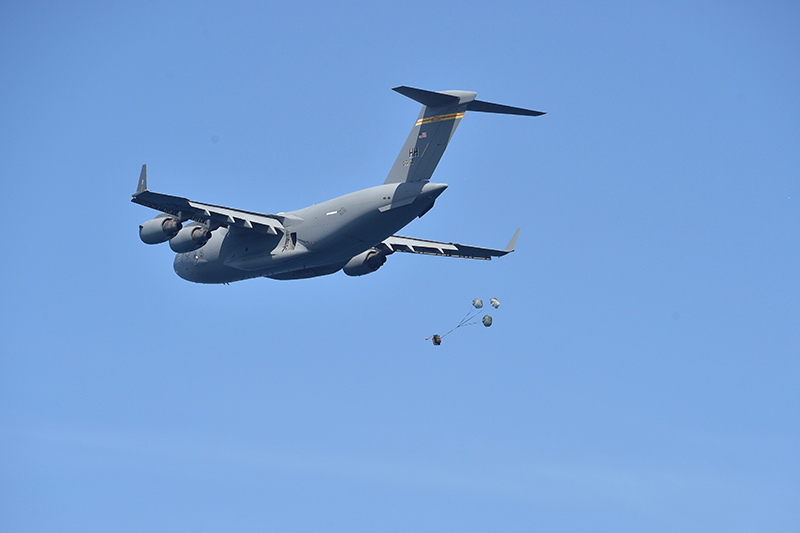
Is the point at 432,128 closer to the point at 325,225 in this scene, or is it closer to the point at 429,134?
the point at 429,134

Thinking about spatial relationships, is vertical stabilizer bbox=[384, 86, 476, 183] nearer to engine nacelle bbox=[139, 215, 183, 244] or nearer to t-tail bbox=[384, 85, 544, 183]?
t-tail bbox=[384, 85, 544, 183]

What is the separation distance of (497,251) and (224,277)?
965 cm

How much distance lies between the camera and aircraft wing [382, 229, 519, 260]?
99.8ft

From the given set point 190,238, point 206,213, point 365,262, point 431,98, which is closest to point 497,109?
point 431,98

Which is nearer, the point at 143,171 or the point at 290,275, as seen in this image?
the point at 143,171

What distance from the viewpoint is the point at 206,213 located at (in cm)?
2634

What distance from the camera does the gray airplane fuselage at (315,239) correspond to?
2459cm

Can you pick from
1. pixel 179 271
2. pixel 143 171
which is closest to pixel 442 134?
pixel 143 171

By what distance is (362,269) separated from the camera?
1171 inches

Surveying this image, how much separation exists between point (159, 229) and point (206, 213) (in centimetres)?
177

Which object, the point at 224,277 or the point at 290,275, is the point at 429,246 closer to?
the point at 290,275

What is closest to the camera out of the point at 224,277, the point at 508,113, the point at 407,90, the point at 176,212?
the point at 407,90

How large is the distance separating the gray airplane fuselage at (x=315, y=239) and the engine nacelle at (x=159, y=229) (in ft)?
6.25

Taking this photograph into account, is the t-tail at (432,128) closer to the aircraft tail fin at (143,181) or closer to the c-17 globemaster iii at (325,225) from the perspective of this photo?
the c-17 globemaster iii at (325,225)
